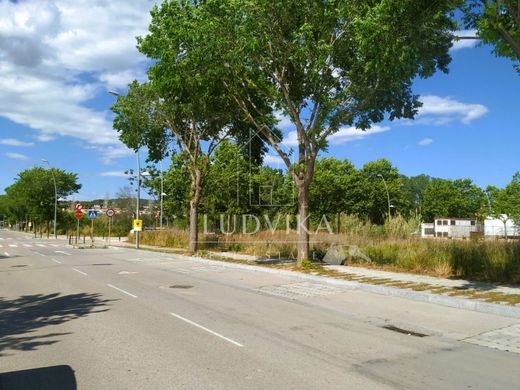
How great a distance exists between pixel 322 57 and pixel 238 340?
11125 mm

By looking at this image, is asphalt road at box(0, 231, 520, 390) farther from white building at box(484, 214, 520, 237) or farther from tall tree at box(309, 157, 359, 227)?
white building at box(484, 214, 520, 237)

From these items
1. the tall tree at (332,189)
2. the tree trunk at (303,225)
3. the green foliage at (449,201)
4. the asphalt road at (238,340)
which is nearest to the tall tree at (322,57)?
the tree trunk at (303,225)

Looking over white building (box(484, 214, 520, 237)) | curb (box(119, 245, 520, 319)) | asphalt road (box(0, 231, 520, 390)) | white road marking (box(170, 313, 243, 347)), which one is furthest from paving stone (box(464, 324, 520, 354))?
white building (box(484, 214, 520, 237))

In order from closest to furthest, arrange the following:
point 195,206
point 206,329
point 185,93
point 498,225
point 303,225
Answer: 1. point 206,329
2. point 303,225
3. point 185,93
4. point 195,206
5. point 498,225

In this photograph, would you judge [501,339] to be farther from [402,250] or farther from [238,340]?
[402,250]

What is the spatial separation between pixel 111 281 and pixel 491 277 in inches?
454

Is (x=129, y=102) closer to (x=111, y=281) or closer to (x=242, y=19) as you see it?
(x=242, y=19)

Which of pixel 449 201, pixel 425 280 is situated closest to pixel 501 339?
pixel 425 280

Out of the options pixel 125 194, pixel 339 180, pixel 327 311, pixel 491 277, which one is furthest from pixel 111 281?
pixel 125 194

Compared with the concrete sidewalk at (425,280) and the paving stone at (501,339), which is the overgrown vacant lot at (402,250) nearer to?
the concrete sidewalk at (425,280)

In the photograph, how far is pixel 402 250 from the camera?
1977 cm

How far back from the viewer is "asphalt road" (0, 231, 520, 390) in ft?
20.2

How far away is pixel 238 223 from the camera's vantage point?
4056 cm

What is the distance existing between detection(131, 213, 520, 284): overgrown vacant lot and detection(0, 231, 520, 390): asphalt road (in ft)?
14.6
